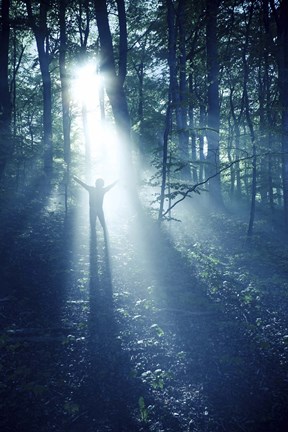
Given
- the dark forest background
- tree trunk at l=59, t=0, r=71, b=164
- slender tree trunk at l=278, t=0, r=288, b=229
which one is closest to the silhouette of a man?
the dark forest background

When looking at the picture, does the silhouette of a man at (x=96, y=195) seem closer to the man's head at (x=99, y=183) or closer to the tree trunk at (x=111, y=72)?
the man's head at (x=99, y=183)

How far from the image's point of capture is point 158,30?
1812 cm

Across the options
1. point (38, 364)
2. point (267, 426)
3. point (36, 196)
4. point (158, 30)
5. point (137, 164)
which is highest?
point (158, 30)

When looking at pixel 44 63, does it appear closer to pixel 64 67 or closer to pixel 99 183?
pixel 64 67

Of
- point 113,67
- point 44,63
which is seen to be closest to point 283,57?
point 113,67

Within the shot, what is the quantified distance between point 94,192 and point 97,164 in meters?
20.1

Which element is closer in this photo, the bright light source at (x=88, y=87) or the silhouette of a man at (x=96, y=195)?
the silhouette of a man at (x=96, y=195)

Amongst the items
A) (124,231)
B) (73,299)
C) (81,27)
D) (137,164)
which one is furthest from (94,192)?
(81,27)

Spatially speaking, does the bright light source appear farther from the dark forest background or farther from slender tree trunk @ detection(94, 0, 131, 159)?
slender tree trunk @ detection(94, 0, 131, 159)

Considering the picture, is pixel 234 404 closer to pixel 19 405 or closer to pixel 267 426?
pixel 267 426

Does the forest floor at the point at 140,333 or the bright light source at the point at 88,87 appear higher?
the bright light source at the point at 88,87

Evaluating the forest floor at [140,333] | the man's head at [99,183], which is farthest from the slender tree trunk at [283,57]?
the man's head at [99,183]

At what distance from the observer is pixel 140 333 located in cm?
556

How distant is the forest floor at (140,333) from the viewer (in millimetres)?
3910
